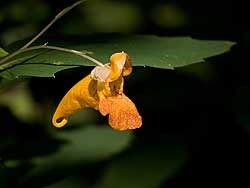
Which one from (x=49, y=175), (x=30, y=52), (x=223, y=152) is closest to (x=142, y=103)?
(x=223, y=152)

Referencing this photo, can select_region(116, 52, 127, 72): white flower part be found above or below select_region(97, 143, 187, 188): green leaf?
above

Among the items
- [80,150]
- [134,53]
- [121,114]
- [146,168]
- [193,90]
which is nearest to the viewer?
[121,114]

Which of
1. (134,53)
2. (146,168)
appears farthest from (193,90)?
(134,53)

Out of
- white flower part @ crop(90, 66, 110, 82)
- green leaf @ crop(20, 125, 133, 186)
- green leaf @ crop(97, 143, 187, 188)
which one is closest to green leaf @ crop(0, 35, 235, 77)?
white flower part @ crop(90, 66, 110, 82)

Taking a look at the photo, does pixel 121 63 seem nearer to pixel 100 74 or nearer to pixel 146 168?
pixel 100 74

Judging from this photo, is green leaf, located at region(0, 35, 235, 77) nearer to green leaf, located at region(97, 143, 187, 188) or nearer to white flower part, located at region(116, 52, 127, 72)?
white flower part, located at region(116, 52, 127, 72)

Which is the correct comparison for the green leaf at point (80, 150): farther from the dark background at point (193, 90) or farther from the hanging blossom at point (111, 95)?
the hanging blossom at point (111, 95)

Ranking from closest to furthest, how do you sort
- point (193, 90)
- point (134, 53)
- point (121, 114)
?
point (121, 114)
point (134, 53)
point (193, 90)
